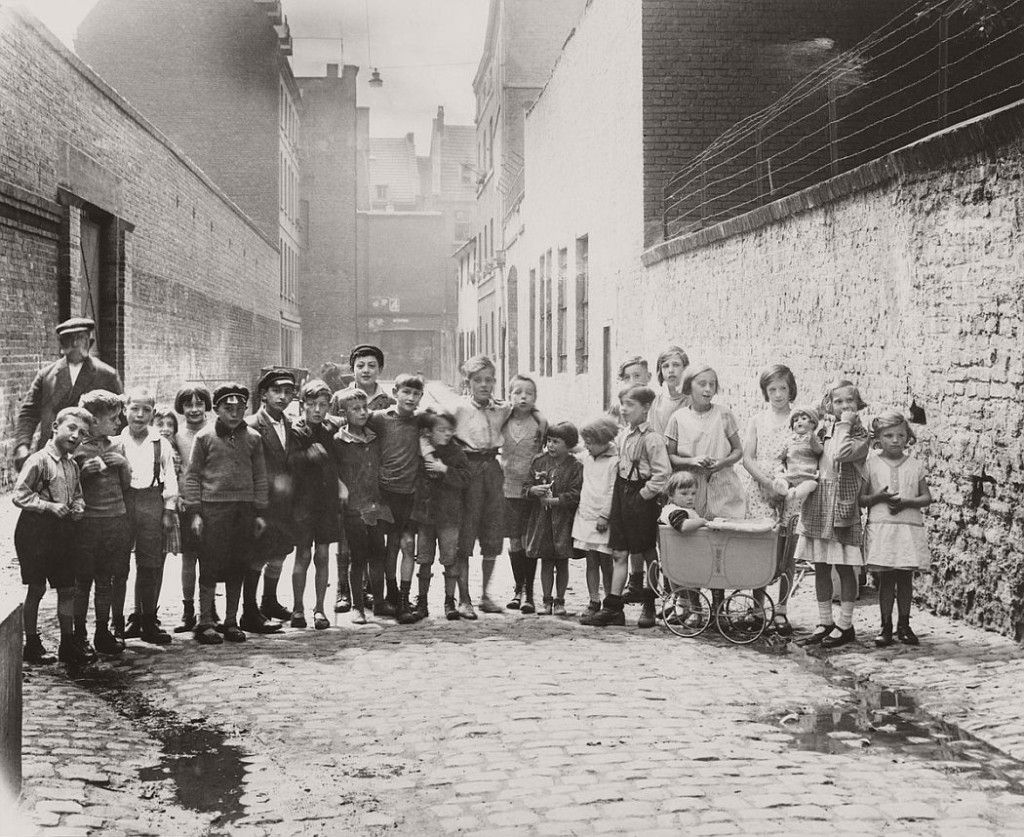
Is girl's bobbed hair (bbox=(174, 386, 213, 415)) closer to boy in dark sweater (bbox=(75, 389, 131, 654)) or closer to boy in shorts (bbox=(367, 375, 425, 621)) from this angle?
boy in dark sweater (bbox=(75, 389, 131, 654))

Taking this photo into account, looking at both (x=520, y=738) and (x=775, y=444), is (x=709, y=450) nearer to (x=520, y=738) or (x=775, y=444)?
(x=775, y=444)

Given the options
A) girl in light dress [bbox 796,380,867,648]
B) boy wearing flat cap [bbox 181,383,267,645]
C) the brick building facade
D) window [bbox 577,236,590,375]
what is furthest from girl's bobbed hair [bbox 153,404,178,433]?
the brick building facade

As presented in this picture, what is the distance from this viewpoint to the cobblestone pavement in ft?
13.5

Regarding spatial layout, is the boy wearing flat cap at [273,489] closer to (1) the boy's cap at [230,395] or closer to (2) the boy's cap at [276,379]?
(2) the boy's cap at [276,379]

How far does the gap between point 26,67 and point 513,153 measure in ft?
78.5

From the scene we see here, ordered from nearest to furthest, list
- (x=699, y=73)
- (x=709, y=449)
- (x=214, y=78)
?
(x=709, y=449) → (x=699, y=73) → (x=214, y=78)

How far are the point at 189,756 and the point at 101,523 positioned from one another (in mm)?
2058

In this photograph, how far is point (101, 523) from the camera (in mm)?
6508

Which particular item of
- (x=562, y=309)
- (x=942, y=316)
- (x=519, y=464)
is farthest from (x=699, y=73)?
(x=519, y=464)

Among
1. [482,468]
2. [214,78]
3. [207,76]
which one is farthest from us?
[214,78]

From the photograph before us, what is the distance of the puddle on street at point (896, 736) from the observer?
15.4 ft

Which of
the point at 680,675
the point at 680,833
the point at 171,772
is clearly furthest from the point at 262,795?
the point at 680,675

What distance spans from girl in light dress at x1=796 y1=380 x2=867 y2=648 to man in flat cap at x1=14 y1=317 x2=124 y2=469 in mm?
4898

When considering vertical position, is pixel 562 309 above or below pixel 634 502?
above
